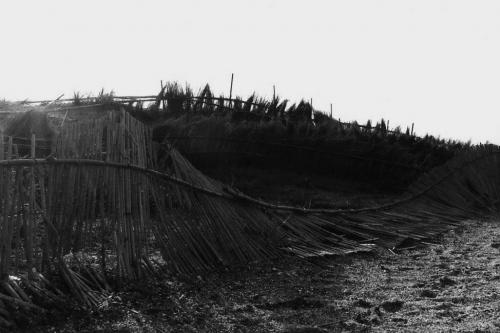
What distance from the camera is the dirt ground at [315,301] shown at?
2943mm

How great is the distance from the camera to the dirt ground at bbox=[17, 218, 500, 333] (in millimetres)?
2943

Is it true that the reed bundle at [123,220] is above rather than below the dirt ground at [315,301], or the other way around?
Answer: above

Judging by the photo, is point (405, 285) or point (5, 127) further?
point (5, 127)

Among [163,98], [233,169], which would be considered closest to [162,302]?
[233,169]

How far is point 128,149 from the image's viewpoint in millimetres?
3682

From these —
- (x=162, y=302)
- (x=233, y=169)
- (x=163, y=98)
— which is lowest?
(x=162, y=302)

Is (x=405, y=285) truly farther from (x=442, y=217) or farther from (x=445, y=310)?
(x=442, y=217)

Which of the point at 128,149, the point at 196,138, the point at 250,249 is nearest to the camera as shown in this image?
the point at 128,149

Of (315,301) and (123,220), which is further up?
(123,220)

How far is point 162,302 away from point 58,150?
854 millimetres

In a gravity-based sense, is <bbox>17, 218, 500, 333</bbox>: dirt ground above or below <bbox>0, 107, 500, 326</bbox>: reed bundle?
below

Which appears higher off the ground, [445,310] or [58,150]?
[58,150]

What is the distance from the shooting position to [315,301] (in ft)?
11.3

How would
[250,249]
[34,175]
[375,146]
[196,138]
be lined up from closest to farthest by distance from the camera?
[34,175], [250,249], [196,138], [375,146]
